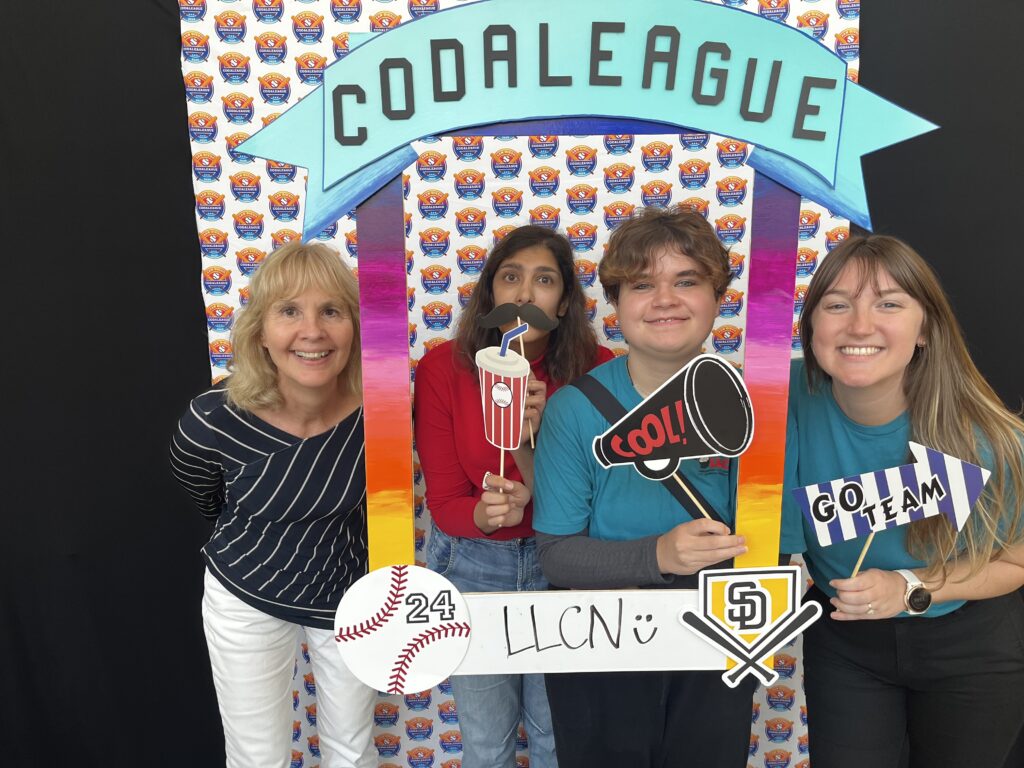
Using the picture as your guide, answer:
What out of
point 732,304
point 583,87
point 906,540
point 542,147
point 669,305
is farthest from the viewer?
point 732,304

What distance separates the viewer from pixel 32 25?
1.80 metres

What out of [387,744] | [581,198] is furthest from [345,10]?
[387,744]

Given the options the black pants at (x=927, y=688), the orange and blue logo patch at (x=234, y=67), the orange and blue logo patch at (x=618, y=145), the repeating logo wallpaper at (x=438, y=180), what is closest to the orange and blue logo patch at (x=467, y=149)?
the repeating logo wallpaper at (x=438, y=180)

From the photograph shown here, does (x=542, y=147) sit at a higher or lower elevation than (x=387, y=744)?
higher

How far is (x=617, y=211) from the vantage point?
1923mm

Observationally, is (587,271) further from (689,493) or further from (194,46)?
(194,46)

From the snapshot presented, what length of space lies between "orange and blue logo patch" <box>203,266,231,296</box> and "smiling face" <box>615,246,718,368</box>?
1197 mm

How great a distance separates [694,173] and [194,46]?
51.2 inches

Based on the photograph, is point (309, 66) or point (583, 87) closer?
point (583, 87)

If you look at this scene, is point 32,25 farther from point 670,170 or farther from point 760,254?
point 760,254

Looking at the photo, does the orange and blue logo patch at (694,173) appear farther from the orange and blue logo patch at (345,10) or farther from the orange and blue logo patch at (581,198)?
the orange and blue logo patch at (345,10)

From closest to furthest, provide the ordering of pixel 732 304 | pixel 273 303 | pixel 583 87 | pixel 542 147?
pixel 583 87
pixel 273 303
pixel 542 147
pixel 732 304

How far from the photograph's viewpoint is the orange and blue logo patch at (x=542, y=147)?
1.90 metres

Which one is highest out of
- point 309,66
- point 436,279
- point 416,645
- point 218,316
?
point 309,66
